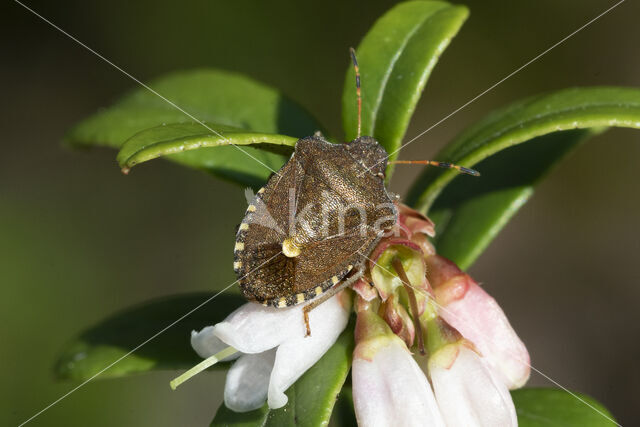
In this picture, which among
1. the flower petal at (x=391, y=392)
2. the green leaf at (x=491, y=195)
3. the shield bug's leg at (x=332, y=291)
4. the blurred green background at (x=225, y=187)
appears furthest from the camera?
the blurred green background at (x=225, y=187)

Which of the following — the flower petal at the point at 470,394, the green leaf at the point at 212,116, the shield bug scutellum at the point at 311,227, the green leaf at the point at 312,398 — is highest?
the green leaf at the point at 212,116

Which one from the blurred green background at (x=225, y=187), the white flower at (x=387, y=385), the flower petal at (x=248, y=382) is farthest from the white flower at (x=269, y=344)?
the blurred green background at (x=225, y=187)

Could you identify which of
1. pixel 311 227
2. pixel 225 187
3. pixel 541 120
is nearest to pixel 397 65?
pixel 541 120

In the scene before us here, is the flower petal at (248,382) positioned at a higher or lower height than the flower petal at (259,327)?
lower

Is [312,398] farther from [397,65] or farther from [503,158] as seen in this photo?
[503,158]

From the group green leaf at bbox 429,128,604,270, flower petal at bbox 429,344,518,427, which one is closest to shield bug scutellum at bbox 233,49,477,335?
flower petal at bbox 429,344,518,427

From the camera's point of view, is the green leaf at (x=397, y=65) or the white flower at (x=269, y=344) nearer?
the white flower at (x=269, y=344)

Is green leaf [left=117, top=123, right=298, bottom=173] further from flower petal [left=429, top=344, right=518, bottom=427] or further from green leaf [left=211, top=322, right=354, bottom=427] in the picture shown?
flower petal [left=429, top=344, right=518, bottom=427]

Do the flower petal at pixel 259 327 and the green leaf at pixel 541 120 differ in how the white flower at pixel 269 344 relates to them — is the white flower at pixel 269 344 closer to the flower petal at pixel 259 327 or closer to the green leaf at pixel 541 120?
the flower petal at pixel 259 327
